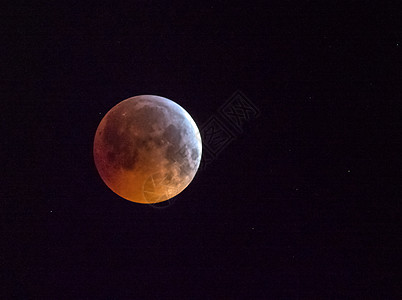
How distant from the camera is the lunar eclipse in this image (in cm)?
423

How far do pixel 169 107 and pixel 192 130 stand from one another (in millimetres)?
506

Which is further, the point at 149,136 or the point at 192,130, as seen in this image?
the point at 192,130

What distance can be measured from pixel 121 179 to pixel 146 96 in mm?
1420

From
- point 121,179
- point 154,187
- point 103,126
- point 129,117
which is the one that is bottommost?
point 154,187

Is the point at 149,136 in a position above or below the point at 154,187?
above

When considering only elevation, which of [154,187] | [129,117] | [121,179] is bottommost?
[154,187]

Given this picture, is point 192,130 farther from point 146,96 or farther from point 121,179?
point 121,179

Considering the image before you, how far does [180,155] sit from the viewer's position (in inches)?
174

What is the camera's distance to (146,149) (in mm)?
4211

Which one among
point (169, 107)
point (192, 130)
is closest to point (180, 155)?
point (192, 130)

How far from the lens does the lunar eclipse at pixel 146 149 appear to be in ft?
13.9

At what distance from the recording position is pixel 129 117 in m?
4.37

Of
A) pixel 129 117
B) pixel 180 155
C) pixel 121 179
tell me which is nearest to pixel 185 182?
pixel 180 155

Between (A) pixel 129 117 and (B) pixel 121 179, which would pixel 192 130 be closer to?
(A) pixel 129 117
